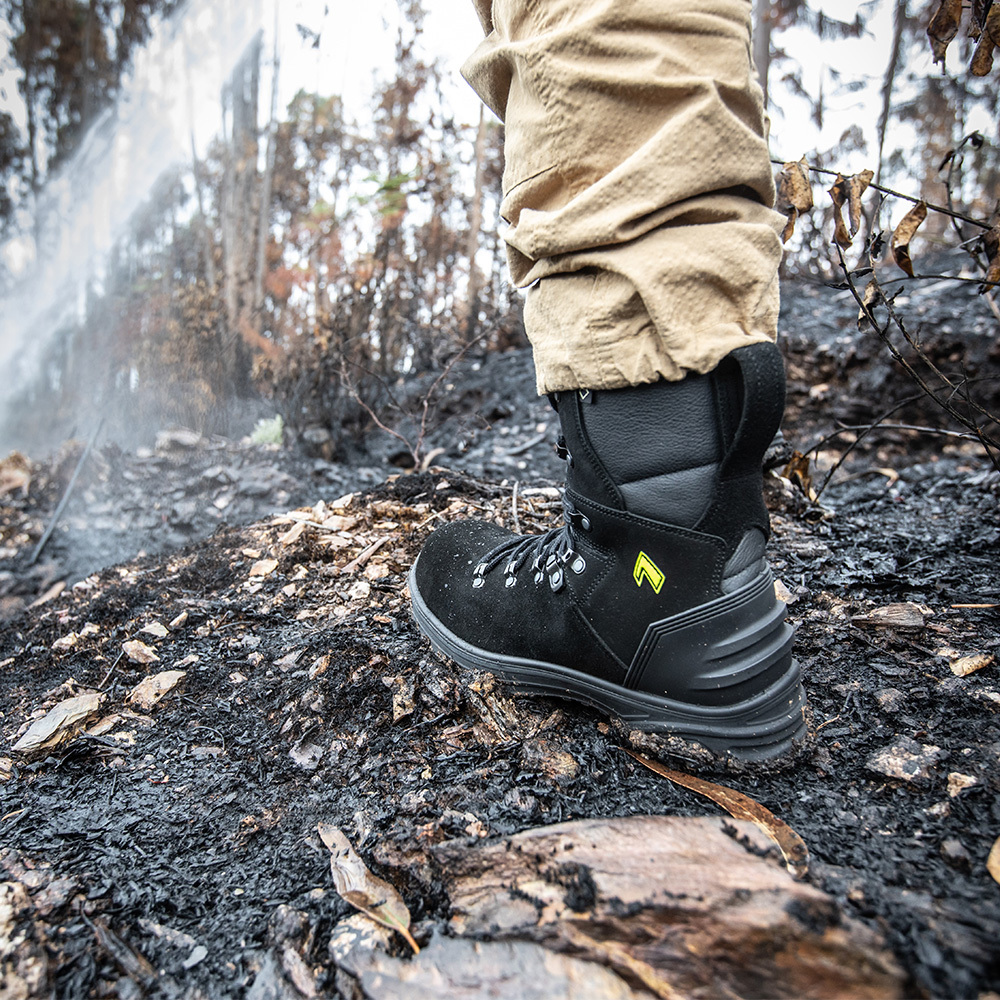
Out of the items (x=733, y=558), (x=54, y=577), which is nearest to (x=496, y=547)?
(x=733, y=558)

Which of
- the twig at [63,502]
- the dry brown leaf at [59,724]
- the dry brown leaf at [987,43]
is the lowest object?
the twig at [63,502]

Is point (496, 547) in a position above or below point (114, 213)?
below

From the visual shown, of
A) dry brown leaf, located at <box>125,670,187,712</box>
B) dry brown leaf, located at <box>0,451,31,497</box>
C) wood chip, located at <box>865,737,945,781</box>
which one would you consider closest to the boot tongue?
wood chip, located at <box>865,737,945,781</box>

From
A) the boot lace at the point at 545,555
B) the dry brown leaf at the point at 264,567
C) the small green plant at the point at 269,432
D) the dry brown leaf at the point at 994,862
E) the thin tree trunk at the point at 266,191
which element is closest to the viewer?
the dry brown leaf at the point at 994,862

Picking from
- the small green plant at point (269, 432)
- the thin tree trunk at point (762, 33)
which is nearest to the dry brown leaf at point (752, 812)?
the small green plant at point (269, 432)

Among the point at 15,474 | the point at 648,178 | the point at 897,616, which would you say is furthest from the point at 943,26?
the point at 15,474

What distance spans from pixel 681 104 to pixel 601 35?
0.14m

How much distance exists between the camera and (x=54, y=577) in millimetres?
2910

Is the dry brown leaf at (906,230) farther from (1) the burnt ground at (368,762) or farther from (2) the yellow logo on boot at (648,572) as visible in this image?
(2) the yellow logo on boot at (648,572)

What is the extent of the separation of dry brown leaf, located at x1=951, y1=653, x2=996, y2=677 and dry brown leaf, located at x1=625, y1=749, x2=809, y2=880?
0.50 meters

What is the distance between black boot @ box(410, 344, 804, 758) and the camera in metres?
0.83

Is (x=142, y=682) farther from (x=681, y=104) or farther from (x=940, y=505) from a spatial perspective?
(x=940, y=505)

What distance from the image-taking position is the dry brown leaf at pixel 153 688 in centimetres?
119

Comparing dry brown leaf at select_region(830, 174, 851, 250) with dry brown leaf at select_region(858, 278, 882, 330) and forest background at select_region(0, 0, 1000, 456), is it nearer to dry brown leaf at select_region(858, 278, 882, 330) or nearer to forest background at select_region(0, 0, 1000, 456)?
dry brown leaf at select_region(858, 278, 882, 330)
